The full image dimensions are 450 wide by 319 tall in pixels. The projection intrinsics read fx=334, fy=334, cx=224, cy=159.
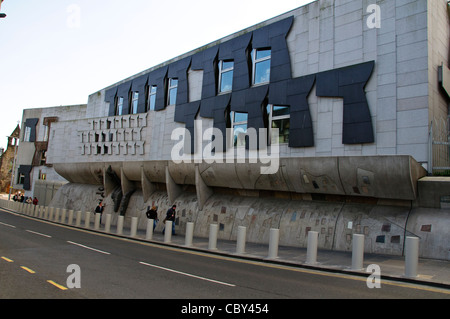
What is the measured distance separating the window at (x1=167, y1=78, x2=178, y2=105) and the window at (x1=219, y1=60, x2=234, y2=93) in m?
4.81

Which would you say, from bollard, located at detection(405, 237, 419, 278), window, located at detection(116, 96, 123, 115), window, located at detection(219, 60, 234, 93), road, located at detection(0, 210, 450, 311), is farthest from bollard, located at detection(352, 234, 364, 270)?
window, located at detection(116, 96, 123, 115)

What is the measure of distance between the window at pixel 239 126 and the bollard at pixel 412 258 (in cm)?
1135

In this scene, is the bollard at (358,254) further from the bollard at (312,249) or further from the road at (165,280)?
the bollard at (312,249)

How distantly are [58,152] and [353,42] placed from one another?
32810mm

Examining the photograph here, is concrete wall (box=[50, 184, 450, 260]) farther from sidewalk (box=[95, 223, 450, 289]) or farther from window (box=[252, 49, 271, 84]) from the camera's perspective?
window (box=[252, 49, 271, 84])

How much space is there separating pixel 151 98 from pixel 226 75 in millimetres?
8843

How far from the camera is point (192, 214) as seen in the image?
66.6 feet

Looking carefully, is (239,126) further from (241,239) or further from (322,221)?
(241,239)

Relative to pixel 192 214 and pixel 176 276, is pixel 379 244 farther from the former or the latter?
pixel 192 214

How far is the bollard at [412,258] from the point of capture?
8.27m

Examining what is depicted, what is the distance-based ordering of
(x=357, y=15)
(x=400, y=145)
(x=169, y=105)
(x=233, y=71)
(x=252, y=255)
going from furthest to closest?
(x=169, y=105), (x=233, y=71), (x=357, y=15), (x=400, y=145), (x=252, y=255)

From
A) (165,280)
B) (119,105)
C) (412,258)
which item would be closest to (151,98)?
(119,105)

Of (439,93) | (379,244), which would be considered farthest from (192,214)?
(439,93)

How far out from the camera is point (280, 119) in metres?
17.2
